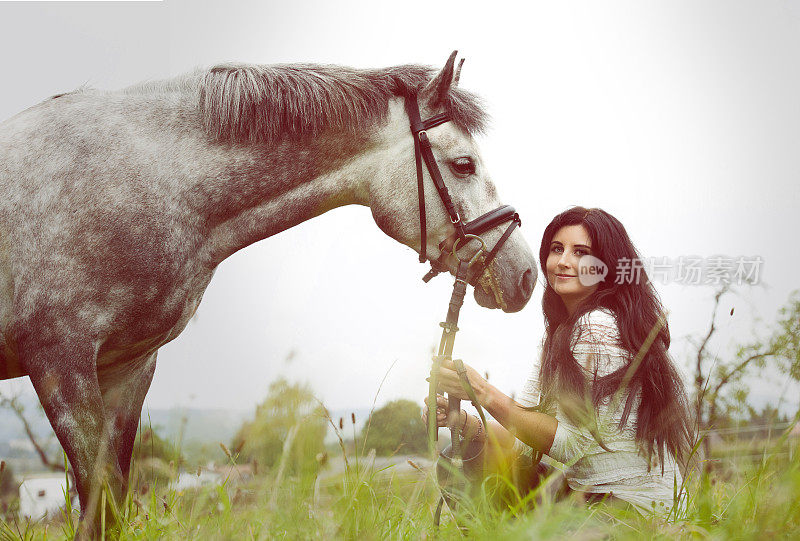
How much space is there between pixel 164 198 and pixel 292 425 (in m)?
1.70

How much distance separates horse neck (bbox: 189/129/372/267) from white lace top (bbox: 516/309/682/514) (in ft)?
5.23

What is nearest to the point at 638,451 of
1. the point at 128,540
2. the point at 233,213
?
the point at 128,540

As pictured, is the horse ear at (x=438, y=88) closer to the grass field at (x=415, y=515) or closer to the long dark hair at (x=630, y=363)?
the long dark hair at (x=630, y=363)

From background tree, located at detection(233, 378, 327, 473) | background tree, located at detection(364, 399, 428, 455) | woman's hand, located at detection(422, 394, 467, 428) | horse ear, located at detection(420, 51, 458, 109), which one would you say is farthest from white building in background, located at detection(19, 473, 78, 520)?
horse ear, located at detection(420, 51, 458, 109)

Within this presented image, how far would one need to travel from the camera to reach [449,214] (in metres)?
3.17

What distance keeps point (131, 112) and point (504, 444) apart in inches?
105

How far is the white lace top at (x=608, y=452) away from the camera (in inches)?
92.7

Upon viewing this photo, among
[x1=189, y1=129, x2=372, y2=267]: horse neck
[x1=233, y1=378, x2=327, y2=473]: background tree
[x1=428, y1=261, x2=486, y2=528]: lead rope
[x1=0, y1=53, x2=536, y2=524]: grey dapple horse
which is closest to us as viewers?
[x1=233, y1=378, x2=327, y2=473]: background tree

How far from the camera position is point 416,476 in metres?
2.27

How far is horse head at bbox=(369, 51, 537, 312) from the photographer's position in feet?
10.3

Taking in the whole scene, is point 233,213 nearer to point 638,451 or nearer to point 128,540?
point 128,540

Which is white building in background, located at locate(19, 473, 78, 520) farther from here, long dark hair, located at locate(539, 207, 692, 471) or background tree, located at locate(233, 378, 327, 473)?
long dark hair, located at locate(539, 207, 692, 471)

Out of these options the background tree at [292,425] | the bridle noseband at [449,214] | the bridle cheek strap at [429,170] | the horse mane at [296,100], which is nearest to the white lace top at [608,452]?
the bridle noseband at [449,214]

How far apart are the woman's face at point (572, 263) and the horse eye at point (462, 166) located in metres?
0.67
